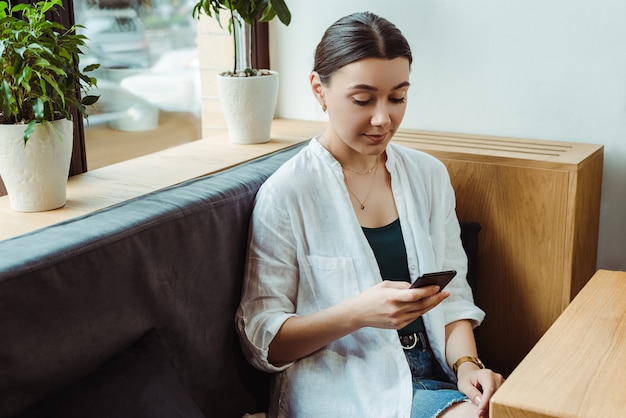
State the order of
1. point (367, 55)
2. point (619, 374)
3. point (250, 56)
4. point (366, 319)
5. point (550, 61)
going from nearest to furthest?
point (619, 374), point (366, 319), point (367, 55), point (550, 61), point (250, 56)

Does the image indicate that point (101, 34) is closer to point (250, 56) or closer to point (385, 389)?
point (250, 56)

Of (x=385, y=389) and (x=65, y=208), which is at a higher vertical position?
(x=65, y=208)

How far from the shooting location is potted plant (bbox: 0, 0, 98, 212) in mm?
1392

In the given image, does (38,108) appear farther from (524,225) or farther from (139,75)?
(524,225)

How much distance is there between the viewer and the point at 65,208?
5.00 ft

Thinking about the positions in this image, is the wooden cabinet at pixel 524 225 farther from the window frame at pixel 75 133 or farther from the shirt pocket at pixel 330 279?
the window frame at pixel 75 133

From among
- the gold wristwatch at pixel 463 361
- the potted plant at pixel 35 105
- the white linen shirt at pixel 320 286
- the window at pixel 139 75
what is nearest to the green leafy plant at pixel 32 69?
the potted plant at pixel 35 105

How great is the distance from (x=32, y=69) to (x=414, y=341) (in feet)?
3.14

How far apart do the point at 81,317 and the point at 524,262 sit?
3.92 feet

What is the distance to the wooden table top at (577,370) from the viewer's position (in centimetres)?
108

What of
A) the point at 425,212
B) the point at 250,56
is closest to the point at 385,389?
the point at 425,212

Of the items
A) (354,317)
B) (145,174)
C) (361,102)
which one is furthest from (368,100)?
(145,174)

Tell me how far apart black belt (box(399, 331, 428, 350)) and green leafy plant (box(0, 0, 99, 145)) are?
830 mm

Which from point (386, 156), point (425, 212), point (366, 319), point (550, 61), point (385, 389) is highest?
point (550, 61)
